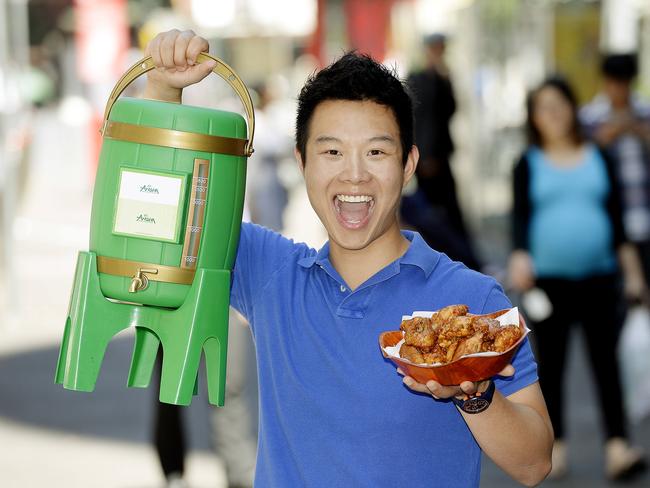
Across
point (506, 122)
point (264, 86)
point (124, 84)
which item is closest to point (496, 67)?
point (506, 122)

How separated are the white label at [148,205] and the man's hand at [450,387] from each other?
67 cm

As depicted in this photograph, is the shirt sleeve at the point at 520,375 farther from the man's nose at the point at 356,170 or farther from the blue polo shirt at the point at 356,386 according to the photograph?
the man's nose at the point at 356,170

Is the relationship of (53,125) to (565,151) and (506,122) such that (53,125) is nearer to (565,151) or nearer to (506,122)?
(506,122)

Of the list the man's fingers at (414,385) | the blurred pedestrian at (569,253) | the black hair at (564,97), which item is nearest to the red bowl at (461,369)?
the man's fingers at (414,385)

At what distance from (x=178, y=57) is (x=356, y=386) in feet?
2.74

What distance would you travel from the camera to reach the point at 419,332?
8.32 feet

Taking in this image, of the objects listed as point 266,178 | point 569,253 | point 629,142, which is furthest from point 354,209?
point 266,178

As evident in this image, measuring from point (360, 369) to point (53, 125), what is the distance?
67.5 ft

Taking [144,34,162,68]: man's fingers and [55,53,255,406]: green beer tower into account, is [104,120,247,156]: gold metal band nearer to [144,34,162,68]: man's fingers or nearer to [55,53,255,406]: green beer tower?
[55,53,255,406]: green beer tower

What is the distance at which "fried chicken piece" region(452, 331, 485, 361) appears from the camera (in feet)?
8.06

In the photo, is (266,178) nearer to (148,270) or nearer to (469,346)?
(148,270)

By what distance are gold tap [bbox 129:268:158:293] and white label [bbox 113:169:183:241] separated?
0.07 metres

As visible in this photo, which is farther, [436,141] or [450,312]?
[436,141]

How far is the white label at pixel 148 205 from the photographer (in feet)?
9.45
